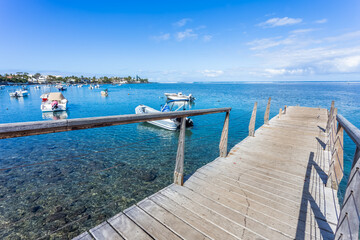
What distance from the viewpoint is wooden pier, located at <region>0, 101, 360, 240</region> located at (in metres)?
1.72

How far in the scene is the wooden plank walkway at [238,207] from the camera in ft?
7.32

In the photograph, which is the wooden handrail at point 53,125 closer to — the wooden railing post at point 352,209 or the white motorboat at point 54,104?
the wooden railing post at point 352,209

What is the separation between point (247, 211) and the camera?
8.76ft

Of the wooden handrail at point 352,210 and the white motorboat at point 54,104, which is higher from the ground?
the wooden handrail at point 352,210

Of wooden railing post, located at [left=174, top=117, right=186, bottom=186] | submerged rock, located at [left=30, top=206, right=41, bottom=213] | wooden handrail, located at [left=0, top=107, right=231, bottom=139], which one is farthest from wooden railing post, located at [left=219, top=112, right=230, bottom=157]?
submerged rock, located at [left=30, top=206, right=41, bottom=213]

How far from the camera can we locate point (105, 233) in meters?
2.14

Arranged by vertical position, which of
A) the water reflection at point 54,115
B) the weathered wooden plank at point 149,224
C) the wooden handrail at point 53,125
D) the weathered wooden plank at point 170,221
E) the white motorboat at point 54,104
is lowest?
the water reflection at point 54,115

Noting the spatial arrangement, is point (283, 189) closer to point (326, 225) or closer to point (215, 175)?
point (326, 225)

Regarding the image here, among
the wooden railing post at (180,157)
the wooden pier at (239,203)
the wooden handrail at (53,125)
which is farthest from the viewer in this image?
the wooden railing post at (180,157)

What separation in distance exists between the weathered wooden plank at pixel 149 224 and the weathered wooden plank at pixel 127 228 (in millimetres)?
57

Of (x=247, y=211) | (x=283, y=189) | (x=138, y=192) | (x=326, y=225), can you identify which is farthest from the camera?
(x=138, y=192)

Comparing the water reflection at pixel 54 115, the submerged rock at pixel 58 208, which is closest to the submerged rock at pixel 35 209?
the submerged rock at pixel 58 208

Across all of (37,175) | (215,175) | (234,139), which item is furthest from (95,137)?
(215,175)

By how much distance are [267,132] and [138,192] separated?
22.0 feet
